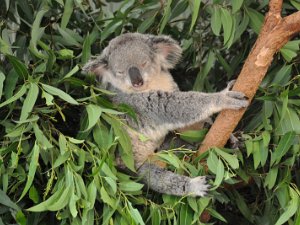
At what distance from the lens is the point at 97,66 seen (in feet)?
8.14

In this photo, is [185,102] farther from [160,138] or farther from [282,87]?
[282,87]

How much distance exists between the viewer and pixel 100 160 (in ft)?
6.35

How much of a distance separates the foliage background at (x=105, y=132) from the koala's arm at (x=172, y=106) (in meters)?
0.17

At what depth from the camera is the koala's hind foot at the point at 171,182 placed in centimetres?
210

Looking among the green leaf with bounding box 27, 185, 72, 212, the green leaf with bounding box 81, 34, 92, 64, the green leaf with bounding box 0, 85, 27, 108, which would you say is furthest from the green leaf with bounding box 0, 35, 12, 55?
the green leaf with bounding box 27, 185, 72, 212

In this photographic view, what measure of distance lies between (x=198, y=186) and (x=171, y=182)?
0.13 m

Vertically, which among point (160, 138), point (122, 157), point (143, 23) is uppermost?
point (143, 23)

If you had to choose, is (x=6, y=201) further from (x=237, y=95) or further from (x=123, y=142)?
(x=237, y=95)

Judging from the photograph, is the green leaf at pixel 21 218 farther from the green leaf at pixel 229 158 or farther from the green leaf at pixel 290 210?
the green leaf at pixel 290 210

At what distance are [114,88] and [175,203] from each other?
75cm

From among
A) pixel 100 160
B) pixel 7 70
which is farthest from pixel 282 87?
pixel 7 70

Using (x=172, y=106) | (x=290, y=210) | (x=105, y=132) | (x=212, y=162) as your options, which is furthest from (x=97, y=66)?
(x=290, y=210)

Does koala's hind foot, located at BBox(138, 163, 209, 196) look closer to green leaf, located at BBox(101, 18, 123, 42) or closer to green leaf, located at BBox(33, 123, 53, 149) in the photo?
green leaf, located at BBox(33, 123, 53, 149)

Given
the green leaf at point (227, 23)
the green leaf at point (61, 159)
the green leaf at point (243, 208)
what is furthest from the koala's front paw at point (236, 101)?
the green leaf at point (61, 159)
